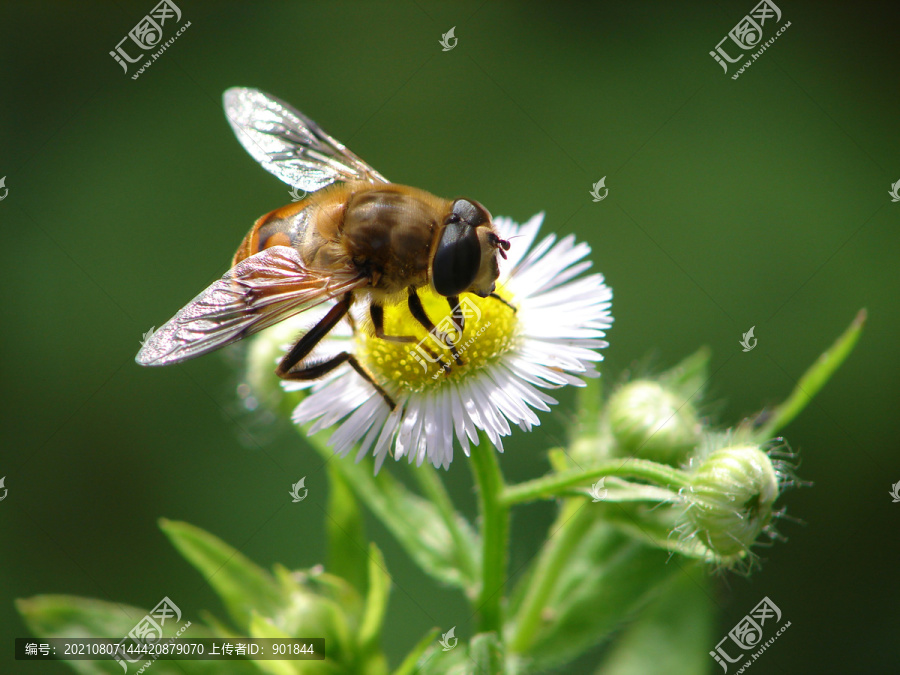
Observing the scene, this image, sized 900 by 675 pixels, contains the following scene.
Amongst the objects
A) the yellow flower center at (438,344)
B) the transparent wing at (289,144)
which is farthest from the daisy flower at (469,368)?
the transparent wing at (289,144)

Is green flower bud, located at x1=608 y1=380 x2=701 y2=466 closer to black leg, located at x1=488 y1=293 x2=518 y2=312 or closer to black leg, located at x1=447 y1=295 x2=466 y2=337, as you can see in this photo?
black leg, located at x1=488 y1=293 x2=518 y2=312

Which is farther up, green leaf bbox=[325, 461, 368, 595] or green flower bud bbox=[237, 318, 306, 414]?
green flower bud bbox=[237, 318, 306, 414]

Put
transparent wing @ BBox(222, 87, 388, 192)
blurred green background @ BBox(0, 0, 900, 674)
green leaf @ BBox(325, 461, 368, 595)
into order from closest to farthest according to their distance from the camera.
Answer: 1. green leaf @ BBox(325, 461, 368, 595)
2. transparent wing @ BBox(222, 87, 388, 192)
3. blurred green background @ BBox(0, 0, 900, 674)

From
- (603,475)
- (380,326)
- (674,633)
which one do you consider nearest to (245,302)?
(380,326)

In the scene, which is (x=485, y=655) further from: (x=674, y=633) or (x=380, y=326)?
(x=674, y=633)

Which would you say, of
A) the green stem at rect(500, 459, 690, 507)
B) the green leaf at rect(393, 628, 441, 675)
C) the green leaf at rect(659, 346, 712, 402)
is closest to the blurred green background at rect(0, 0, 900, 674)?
the green leaf at rect(659, 346, 712, 402)

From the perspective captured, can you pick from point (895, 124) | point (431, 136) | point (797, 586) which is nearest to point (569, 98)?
point (431, 136)
